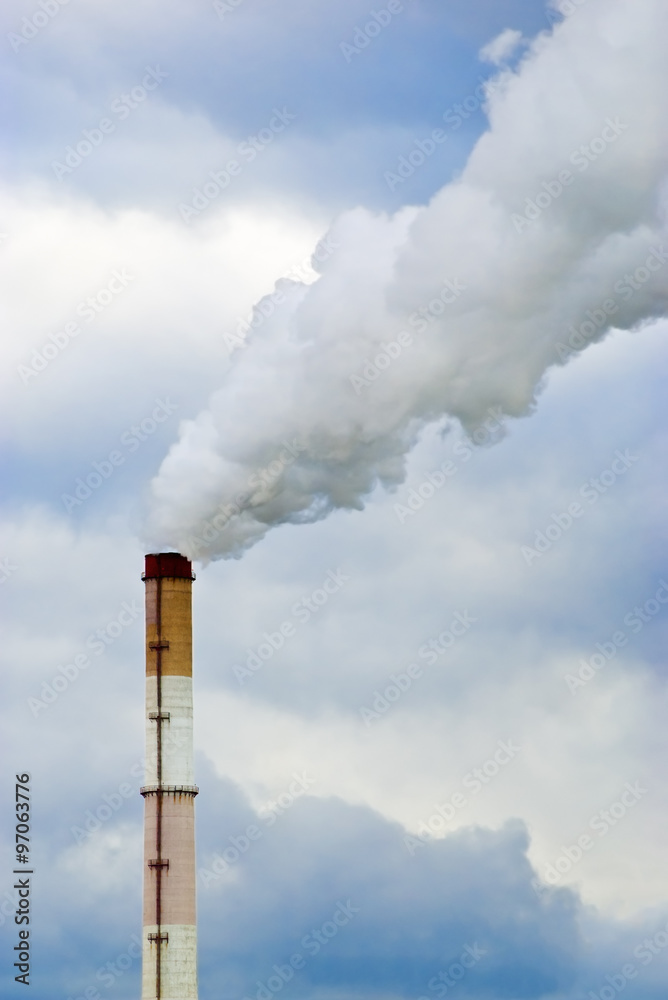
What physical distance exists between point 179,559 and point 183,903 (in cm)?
998

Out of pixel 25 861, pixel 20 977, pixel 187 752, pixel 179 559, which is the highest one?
pixel 179 559

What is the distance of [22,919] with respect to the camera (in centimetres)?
4375

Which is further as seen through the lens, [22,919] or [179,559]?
[179,559]

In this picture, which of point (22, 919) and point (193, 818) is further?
point (193, 818)

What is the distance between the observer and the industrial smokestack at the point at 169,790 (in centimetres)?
4591

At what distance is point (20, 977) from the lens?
4319cm

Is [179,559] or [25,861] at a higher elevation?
[179,559]

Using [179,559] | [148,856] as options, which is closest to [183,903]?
[148,856]

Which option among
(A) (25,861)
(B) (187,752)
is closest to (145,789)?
(B) (187,752)

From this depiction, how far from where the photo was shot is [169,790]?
46594mm

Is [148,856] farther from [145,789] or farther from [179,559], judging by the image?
[179,559]

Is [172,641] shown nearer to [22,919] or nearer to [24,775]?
[24,775]

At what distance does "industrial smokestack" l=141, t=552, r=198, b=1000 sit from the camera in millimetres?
45906

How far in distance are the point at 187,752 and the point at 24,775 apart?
5194 millimetres
